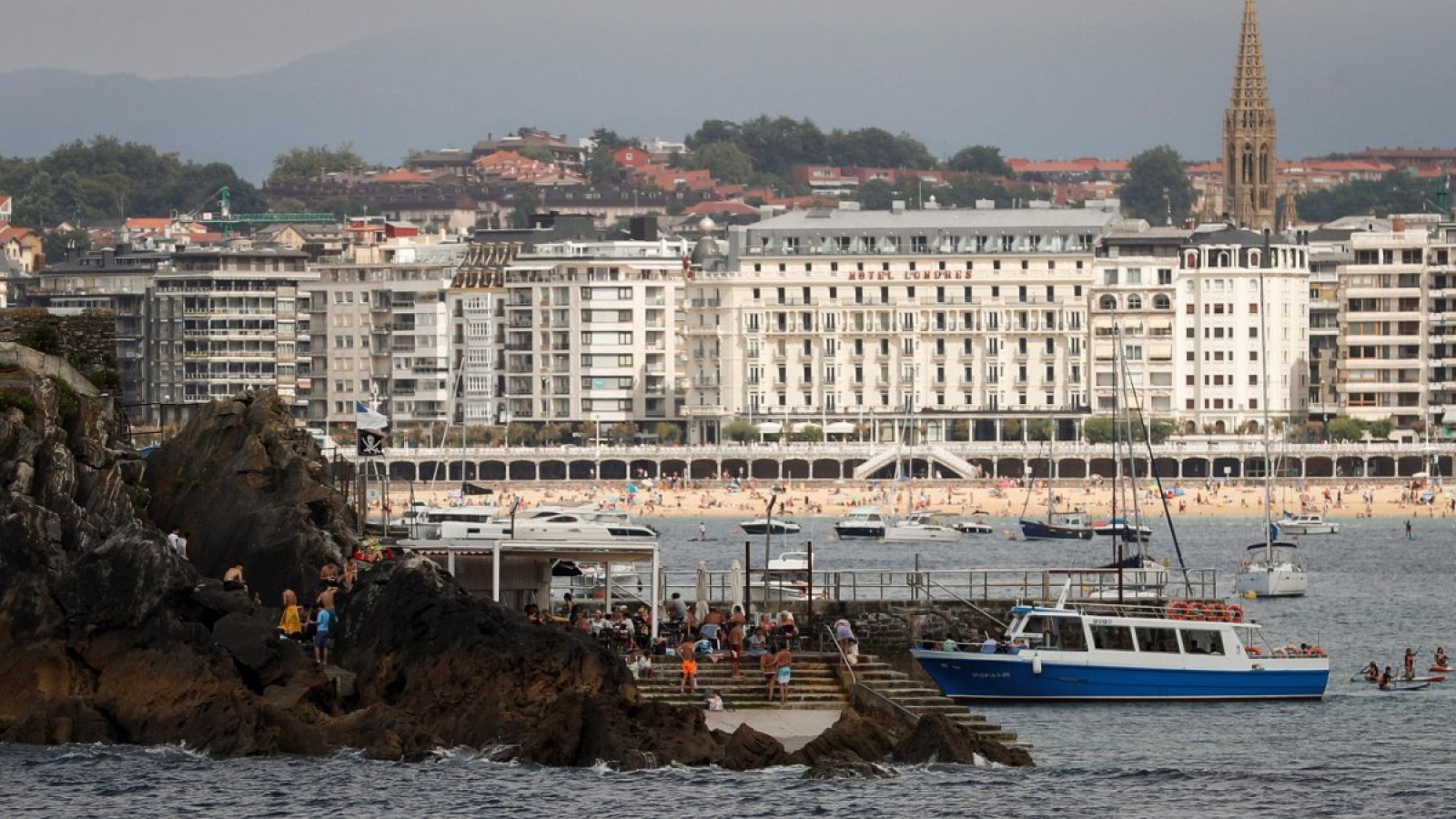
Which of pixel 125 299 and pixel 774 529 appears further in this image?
pixel 125 299

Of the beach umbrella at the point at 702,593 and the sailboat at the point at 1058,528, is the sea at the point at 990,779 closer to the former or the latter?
the beach umbrella at the point at 702,593

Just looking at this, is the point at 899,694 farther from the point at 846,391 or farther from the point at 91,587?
the point at 846,391

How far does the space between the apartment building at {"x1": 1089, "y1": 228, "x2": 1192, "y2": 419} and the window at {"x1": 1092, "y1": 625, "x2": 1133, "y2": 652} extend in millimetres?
124531

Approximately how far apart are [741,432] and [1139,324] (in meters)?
22.7

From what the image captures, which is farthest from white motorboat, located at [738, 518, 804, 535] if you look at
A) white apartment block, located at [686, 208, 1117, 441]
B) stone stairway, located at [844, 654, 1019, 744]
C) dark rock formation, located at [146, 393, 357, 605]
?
stone stairway, located at [844, 654, 1019, 744]

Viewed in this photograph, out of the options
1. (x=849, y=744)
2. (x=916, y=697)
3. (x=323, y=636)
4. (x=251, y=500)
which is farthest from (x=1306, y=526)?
(x=323, y=636)

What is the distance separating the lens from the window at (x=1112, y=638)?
62125 millimetres

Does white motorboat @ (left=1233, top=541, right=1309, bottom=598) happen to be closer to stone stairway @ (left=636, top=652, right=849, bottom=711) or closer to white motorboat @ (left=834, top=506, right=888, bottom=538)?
white motorboat @ (left=834, top=506, right=888, bottom=538)

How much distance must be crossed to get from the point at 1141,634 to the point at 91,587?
2085 cm

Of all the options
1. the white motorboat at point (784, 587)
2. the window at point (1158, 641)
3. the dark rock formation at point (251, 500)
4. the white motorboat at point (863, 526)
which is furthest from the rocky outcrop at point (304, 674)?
the white motorboat at point (863, 526)

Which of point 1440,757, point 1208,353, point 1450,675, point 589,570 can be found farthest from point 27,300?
point 1440,757

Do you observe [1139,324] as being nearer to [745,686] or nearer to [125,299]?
[125,299]

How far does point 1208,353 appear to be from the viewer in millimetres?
187875

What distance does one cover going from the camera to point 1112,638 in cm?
6231
